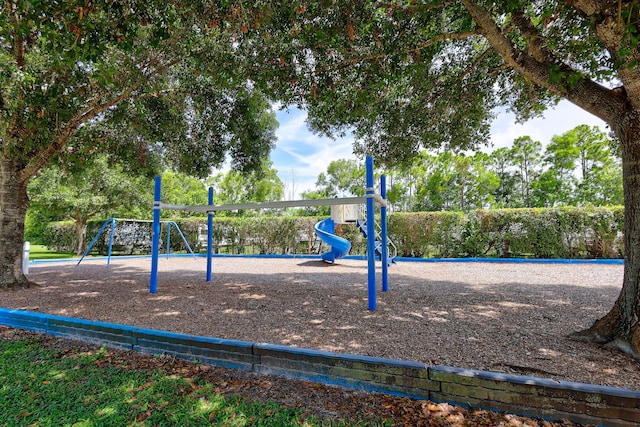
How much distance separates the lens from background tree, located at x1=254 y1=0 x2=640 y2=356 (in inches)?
104

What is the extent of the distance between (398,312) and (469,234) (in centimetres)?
782

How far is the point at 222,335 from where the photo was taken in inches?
A: 118

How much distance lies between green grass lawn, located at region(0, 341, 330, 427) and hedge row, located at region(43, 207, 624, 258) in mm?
9923

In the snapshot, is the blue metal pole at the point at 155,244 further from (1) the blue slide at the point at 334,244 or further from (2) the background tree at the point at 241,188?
(2) the background tree at the point at 241,188

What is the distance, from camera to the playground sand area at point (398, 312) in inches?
94.3

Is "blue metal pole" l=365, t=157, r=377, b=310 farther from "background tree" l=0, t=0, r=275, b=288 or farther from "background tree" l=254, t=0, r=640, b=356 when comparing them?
"background tree" l=0, t=0, r=275, b=288

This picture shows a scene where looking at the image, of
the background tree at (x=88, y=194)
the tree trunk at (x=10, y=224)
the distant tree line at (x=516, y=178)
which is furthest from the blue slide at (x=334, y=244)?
Result: the distant tree line at (x=516, y=178)

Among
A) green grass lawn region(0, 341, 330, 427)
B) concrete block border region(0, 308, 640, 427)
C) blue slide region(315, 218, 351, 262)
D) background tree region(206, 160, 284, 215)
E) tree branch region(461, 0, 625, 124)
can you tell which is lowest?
green grass lawn region(0, 341, 330, 427)

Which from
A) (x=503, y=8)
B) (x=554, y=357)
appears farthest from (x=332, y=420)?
(x=503, y=8)

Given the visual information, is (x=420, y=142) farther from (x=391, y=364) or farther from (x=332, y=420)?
(x=332, y=420)

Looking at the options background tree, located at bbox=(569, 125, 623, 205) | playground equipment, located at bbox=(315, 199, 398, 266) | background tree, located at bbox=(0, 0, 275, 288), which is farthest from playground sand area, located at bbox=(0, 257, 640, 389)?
background tree, located at bbox=(569, 125, 623, 205)

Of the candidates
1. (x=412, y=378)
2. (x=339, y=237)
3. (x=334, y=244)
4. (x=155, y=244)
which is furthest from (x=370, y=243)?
(x=339, y=237)

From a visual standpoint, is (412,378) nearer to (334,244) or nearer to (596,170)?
(334,244)

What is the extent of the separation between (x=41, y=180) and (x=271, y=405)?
51.9 ft
